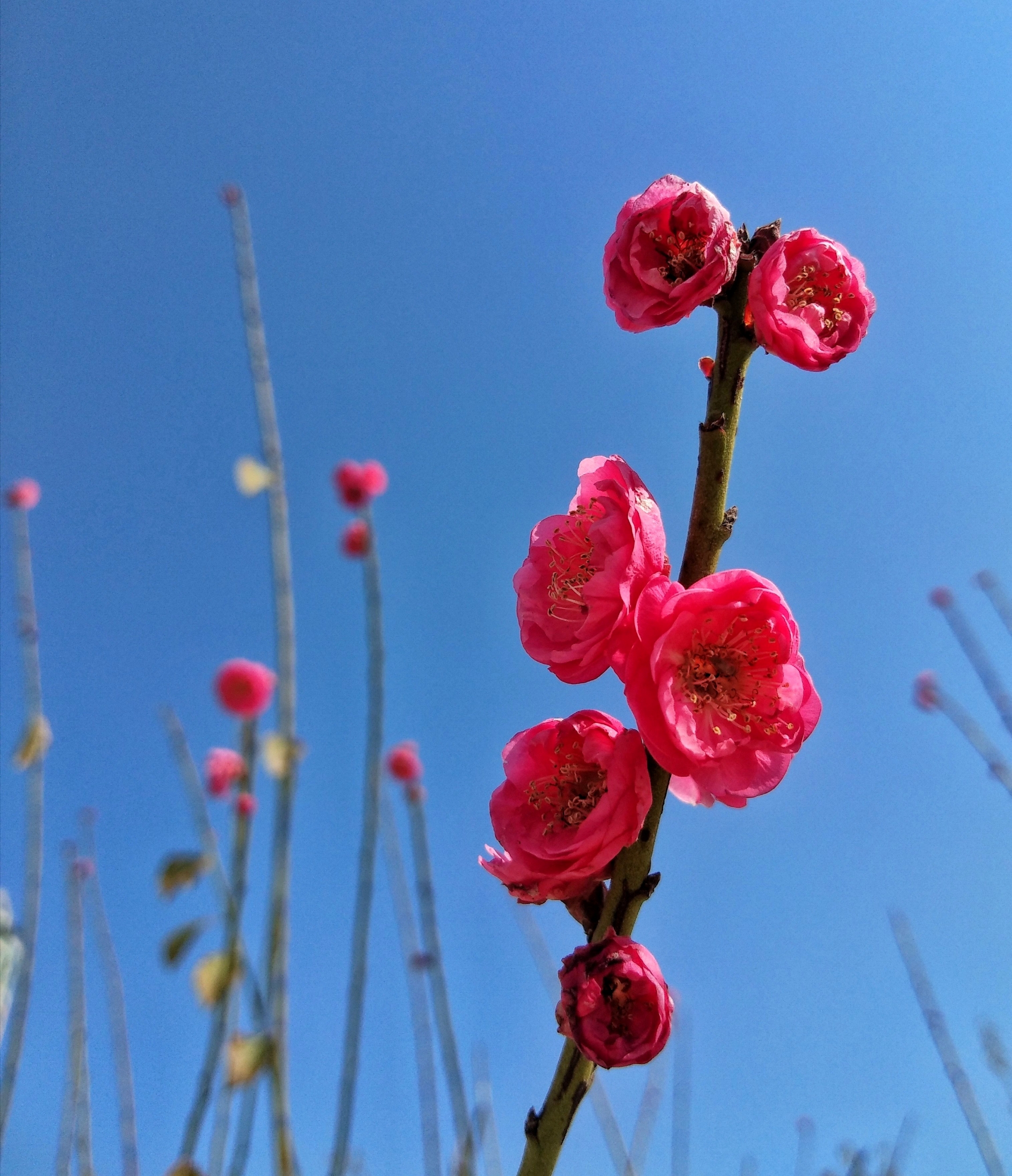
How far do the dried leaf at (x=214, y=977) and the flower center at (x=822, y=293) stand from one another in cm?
115

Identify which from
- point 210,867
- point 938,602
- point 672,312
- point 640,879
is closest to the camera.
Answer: point 210,867

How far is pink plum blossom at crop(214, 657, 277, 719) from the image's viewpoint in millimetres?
937

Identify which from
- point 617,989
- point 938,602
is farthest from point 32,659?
point 938,602

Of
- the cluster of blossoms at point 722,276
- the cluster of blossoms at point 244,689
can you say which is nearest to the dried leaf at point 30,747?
the cluster of blossoms at point 244,689

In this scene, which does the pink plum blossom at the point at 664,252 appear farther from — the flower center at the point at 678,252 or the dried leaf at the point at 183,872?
the dried leaf at the point at 183,872

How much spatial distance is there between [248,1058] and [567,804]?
2.09 feet

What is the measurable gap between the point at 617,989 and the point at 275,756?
554 mm

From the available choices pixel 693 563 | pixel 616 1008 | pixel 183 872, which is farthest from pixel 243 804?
pixel 693 563

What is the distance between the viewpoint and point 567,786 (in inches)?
48.1

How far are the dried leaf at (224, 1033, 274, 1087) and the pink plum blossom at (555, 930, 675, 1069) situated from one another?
464 mm

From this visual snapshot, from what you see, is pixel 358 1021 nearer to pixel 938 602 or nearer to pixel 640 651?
pixel 640 651

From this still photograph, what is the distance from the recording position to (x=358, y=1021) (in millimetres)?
958

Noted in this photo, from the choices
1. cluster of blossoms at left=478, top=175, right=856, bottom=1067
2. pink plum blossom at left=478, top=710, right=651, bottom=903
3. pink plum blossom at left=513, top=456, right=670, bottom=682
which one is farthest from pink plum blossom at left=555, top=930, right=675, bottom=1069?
pink plum blossom at left=513, top=456, right=670, bottom=682

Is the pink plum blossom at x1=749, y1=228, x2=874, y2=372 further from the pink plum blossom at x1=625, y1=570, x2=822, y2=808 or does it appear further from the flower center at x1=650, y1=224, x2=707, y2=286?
the pink plum blossom at x1=625, y1=570, x2=822, y2=808
